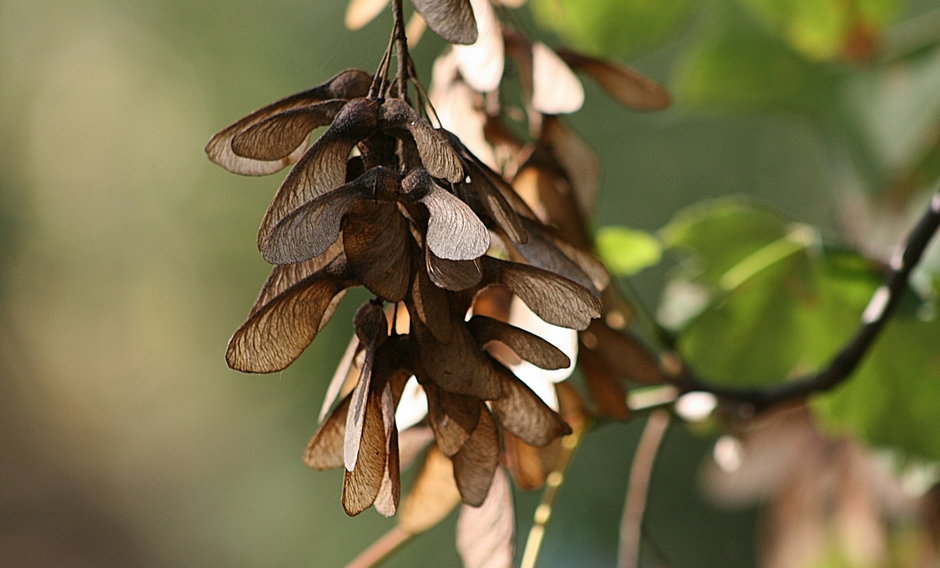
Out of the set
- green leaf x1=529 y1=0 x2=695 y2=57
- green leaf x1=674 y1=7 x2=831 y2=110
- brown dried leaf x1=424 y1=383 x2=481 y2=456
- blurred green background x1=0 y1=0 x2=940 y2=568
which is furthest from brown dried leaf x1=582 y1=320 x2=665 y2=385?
blurred green background x1=0 y1=0 x2=940 y2=568

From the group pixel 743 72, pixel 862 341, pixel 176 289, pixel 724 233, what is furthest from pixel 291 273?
pixel 176 289

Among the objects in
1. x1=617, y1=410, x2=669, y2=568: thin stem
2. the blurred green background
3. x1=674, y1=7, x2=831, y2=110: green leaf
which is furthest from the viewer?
the blurred green background

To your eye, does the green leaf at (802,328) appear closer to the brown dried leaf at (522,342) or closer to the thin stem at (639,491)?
the thin stem at (639,491)

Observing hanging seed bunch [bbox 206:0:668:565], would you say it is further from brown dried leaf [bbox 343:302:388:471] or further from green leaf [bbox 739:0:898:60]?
green leaf [bbox 739:0:898:60]

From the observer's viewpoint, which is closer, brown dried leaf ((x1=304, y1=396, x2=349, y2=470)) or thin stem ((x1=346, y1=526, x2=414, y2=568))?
brown dried leaf ((x1=304, y1=396, x2=349, y2=470))

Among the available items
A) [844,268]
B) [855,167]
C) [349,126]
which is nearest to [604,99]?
[855,167]

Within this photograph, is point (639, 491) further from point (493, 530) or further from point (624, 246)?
point (493, 530)

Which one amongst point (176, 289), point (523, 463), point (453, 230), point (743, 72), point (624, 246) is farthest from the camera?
point (176, 289)
